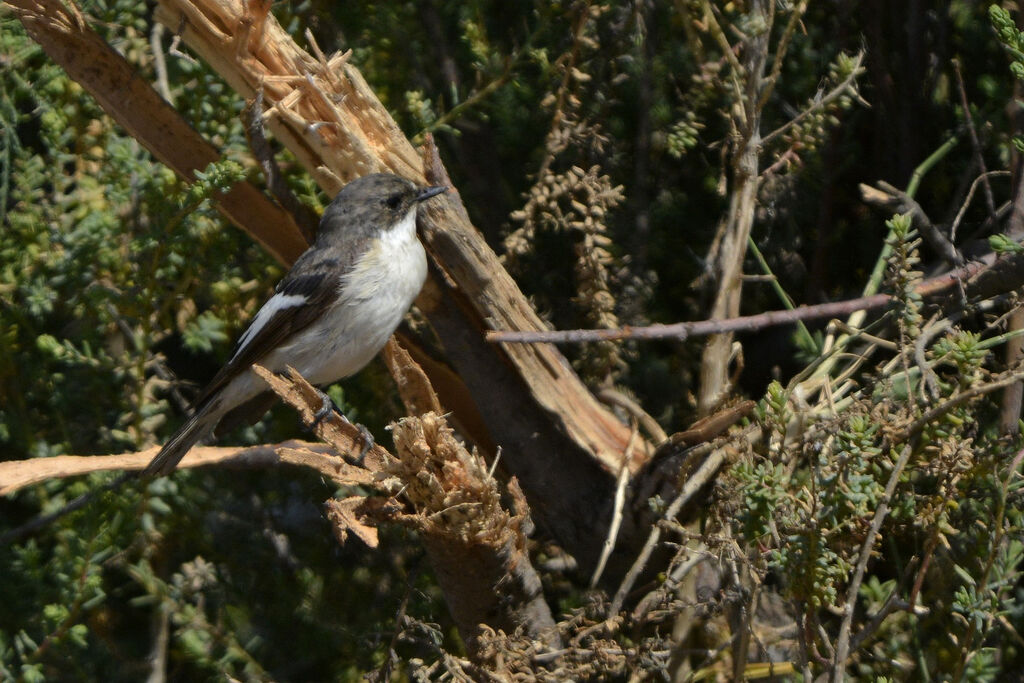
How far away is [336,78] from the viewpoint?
3.63 meters

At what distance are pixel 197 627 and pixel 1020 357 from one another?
9.83 feet

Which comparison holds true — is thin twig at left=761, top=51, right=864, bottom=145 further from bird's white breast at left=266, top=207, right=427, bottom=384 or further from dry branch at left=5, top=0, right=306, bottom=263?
dry branch at left=5, top=0, right=306, bottom=263

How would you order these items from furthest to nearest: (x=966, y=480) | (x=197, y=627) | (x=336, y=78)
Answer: (x=197, y=627) → (x=336, y=78) → (x=966, y=480)

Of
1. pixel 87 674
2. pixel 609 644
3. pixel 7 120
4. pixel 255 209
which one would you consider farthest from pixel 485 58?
pixel 87 674

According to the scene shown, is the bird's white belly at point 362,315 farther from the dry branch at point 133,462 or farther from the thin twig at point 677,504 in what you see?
the thin twig at point 677,504

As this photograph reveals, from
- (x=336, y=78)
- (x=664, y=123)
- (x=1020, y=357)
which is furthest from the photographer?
(x=664, y=123)

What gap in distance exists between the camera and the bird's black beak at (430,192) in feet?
11.9

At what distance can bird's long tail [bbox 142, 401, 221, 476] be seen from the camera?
3.68 metres

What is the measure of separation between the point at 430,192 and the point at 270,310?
82 centimetres

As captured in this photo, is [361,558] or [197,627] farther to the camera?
[361,558]

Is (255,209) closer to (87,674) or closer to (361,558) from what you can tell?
(361,558)

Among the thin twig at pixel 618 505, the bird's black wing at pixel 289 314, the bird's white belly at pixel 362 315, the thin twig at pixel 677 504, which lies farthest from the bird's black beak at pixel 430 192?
the thin twig at pixel 677 504

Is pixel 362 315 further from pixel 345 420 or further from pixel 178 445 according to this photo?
pixel 178 445

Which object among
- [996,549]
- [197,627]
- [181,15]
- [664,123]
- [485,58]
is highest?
[181,15]
